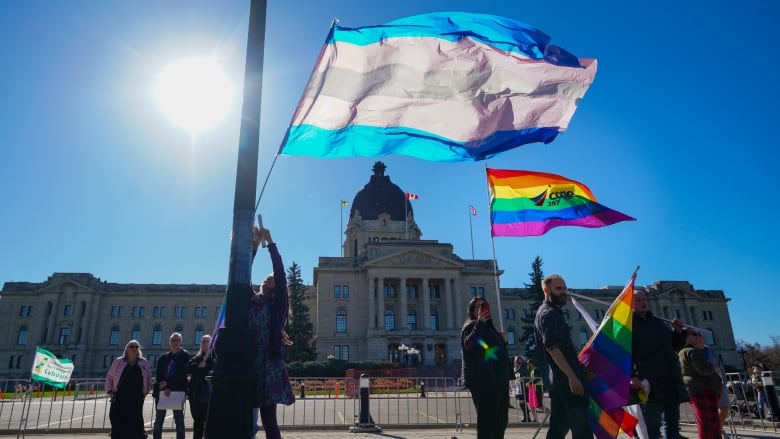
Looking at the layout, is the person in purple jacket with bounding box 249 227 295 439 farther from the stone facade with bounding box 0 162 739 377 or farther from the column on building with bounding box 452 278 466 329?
the column on building with bounding box 452 278 466 329

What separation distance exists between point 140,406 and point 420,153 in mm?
5812

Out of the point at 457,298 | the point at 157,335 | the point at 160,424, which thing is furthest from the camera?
the point at 157,335

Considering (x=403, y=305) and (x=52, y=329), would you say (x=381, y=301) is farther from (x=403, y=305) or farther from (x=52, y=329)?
(x=52, y=329)

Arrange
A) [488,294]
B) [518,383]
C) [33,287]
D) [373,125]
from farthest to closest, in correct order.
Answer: [33,287] → [488,294] → [518,383] → [373,125]

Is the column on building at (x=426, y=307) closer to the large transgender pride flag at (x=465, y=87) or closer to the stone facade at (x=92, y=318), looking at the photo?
the stone facade at (x=92, y=318)

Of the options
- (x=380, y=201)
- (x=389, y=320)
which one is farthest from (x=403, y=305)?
(x=380, y=201)

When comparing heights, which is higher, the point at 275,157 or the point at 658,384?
the point at 275,157

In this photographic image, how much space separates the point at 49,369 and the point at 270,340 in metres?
8.26

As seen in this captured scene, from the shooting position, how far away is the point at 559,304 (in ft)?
19.1

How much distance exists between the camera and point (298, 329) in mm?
63344

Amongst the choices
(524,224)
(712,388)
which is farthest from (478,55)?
(712,388)

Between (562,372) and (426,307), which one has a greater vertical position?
(426,307)

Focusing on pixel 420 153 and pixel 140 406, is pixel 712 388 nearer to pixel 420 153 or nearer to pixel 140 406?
pixel 420 153

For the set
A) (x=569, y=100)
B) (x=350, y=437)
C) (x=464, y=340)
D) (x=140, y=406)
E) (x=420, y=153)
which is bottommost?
(x=350, y=437)
